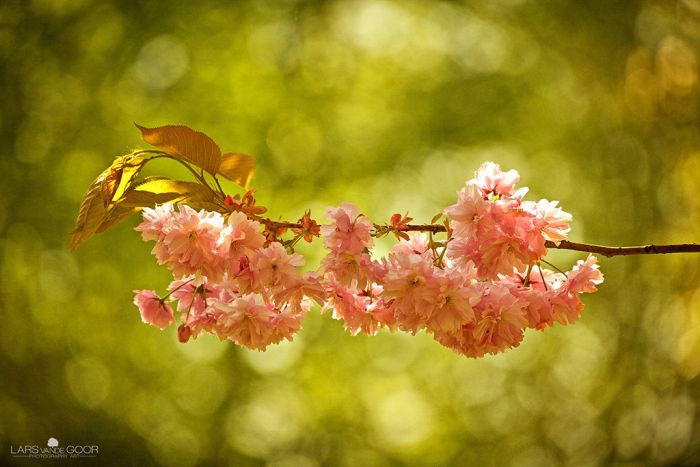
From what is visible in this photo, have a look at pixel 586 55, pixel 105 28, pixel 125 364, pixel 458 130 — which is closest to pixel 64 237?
pixel 125 364

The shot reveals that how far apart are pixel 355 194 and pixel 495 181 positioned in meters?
1.86

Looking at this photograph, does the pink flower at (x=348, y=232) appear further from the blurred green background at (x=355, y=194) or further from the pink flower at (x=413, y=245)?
the blurred green background at (x=355, y=194)

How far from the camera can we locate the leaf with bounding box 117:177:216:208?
0.84 m

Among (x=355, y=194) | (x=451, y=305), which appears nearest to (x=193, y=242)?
(x=451, y=305)

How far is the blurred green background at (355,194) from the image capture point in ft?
8.63

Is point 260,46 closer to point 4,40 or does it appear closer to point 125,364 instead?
point 4,40

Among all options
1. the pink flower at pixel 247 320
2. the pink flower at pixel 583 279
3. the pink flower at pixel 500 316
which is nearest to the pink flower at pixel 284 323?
the pink flower at pixel 247 320

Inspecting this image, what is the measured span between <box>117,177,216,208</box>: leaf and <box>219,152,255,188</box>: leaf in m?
0.09

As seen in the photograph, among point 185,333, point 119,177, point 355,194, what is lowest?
point 185,333

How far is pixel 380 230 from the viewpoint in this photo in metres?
0.82

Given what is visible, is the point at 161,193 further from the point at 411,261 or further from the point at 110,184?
the point at 411,261

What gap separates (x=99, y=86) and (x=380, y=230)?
2160mm

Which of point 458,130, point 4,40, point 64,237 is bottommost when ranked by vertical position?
point 64,237

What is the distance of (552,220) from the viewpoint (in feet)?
2.68
